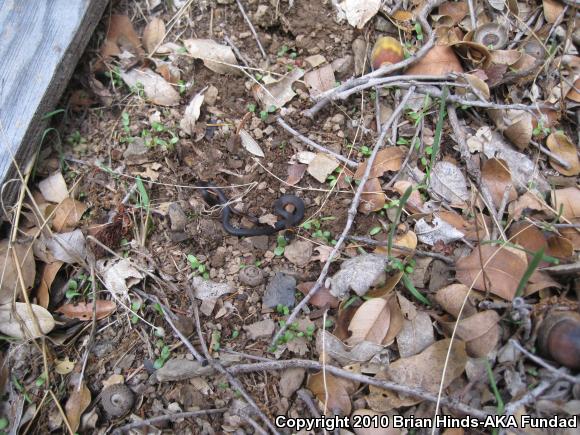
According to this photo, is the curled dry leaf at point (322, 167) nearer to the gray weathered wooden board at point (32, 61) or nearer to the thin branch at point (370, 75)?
the thin branch at point (370, 75)

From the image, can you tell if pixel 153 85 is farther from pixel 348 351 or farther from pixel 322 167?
pixel 348 351

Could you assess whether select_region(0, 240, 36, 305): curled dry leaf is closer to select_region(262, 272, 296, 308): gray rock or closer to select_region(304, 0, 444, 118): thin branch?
select_region(262, 272, 296, 308): gray rock

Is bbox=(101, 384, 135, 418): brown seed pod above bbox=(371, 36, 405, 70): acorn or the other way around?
the other way around

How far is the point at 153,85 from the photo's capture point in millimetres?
2930

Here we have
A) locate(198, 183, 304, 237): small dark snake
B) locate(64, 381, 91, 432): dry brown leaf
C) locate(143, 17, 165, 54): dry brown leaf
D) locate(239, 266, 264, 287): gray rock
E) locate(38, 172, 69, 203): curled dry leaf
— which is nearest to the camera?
locate(64, 381, 91, 432): dry brown leaf

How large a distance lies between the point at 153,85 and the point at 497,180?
2.11 metres

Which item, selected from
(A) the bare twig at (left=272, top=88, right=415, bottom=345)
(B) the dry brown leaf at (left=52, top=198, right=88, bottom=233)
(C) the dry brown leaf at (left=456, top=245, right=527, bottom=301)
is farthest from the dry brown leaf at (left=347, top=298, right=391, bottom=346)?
(B) the dry brown leaf at (left=52, top=198, right=88, bottom=233)

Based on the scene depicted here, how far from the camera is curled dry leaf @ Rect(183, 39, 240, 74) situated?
9.46ft

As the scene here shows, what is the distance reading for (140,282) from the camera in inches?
96.7

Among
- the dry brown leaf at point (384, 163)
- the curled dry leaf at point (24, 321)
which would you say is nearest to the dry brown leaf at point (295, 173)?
the dry brown leaf at point (384, 163)

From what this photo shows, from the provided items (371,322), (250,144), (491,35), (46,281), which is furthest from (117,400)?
(491,35)

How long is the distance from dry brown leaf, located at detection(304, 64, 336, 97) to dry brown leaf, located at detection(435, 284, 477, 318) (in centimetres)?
136

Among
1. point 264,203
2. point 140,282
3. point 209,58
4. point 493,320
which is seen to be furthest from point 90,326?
point 493,320

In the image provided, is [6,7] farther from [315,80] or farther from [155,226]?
[315,80]
